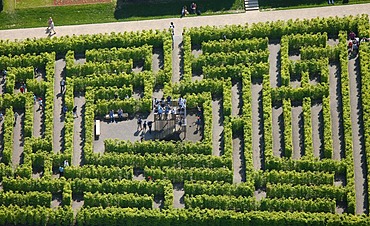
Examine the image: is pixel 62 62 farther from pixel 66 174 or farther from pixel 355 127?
pixel 355 127

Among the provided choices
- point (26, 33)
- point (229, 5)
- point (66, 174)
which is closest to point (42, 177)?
point (66, 174)

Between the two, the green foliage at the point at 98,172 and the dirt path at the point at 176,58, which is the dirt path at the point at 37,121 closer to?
the green foliage at the point at 98,172

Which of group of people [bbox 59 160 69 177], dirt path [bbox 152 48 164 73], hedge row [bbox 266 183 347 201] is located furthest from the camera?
dirt path [bbox 152 48 164 73]

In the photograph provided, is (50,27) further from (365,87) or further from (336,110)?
(365,87)

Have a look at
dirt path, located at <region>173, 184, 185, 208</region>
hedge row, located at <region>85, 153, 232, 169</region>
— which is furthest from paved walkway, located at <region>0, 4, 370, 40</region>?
dirt path, located at <region>173, 184, 185, 208</region>

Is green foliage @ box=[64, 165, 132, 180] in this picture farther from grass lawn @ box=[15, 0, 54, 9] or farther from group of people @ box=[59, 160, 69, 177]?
grass lawn @ box=[15, 0, 54, 9]

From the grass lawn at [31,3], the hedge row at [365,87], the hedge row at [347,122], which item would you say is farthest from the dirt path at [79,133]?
the hedge row at [365,87]
